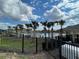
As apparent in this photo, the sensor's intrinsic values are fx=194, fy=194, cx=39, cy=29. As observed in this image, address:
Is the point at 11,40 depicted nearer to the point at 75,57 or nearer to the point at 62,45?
the point at 62,45

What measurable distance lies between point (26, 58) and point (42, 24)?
2767 inches

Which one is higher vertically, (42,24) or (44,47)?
(42,24)

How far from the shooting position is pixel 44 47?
53.6 ft

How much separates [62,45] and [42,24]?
7430 cm

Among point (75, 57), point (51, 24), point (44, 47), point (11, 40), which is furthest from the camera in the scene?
point (51, 24)

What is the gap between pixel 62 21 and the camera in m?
84.6

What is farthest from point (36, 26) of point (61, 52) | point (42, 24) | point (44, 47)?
point (61, 52)

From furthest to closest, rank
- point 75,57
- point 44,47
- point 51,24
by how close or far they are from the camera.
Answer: point 51,24 → point 44,47 → point 75,57

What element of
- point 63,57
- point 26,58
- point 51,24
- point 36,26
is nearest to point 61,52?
point 63,57

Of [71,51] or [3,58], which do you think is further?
[3,58]

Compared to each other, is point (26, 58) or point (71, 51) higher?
point (71, 51)

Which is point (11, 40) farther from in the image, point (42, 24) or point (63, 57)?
point (42, 24)

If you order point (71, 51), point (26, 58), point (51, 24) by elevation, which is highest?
point (51, 24)

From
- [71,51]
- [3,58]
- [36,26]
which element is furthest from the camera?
[36,26]
